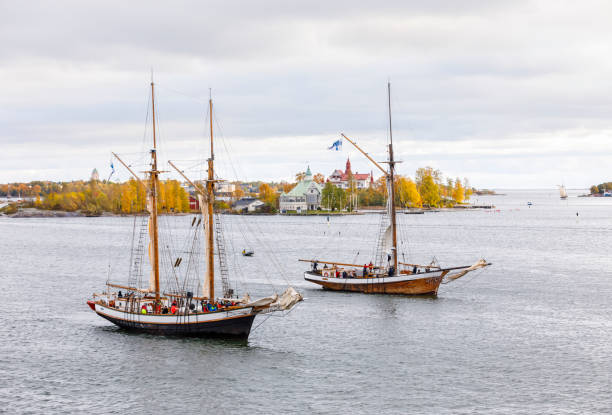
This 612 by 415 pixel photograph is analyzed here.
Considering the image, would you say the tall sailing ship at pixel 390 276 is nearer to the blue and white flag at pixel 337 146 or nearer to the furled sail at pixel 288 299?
the blue and white flag at pixel 337 146

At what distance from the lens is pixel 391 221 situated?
74125mm

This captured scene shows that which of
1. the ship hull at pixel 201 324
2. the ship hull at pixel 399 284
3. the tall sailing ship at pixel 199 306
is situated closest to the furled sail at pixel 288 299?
the tall sailing ship at pixel 199 306

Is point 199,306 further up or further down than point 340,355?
further up

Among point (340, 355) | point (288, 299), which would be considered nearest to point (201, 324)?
point (288, 299)

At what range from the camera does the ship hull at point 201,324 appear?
4931 centimetres

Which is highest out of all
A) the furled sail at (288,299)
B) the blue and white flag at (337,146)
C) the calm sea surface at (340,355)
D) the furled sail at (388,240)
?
the blue and white flag at (337,146)

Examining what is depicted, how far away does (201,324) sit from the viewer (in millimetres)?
49750

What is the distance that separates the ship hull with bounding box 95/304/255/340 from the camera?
162 feet

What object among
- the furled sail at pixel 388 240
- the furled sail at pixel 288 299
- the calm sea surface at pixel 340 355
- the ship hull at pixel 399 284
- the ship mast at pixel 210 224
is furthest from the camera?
the furled sail at pixel 388 240

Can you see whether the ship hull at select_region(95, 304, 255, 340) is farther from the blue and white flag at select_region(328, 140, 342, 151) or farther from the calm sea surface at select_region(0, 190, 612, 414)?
the blue and white flag at select_region(328, 140, 342, 151)

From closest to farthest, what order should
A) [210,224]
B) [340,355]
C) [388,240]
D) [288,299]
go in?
[340,355]
[288,299]
[210,224]
[388,240]

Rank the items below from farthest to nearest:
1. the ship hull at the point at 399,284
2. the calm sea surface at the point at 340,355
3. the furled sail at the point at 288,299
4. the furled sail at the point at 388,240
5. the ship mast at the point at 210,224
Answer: the furled sail at the point at 388,240 → the ship hull at the point at 399,284 → the ship mast at the point at 210,224 → the furled sail at the point at 288,299 → the calm sea surface at the point at 340,355

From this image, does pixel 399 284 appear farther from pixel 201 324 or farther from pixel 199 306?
pixel 201 324

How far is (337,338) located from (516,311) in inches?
793
